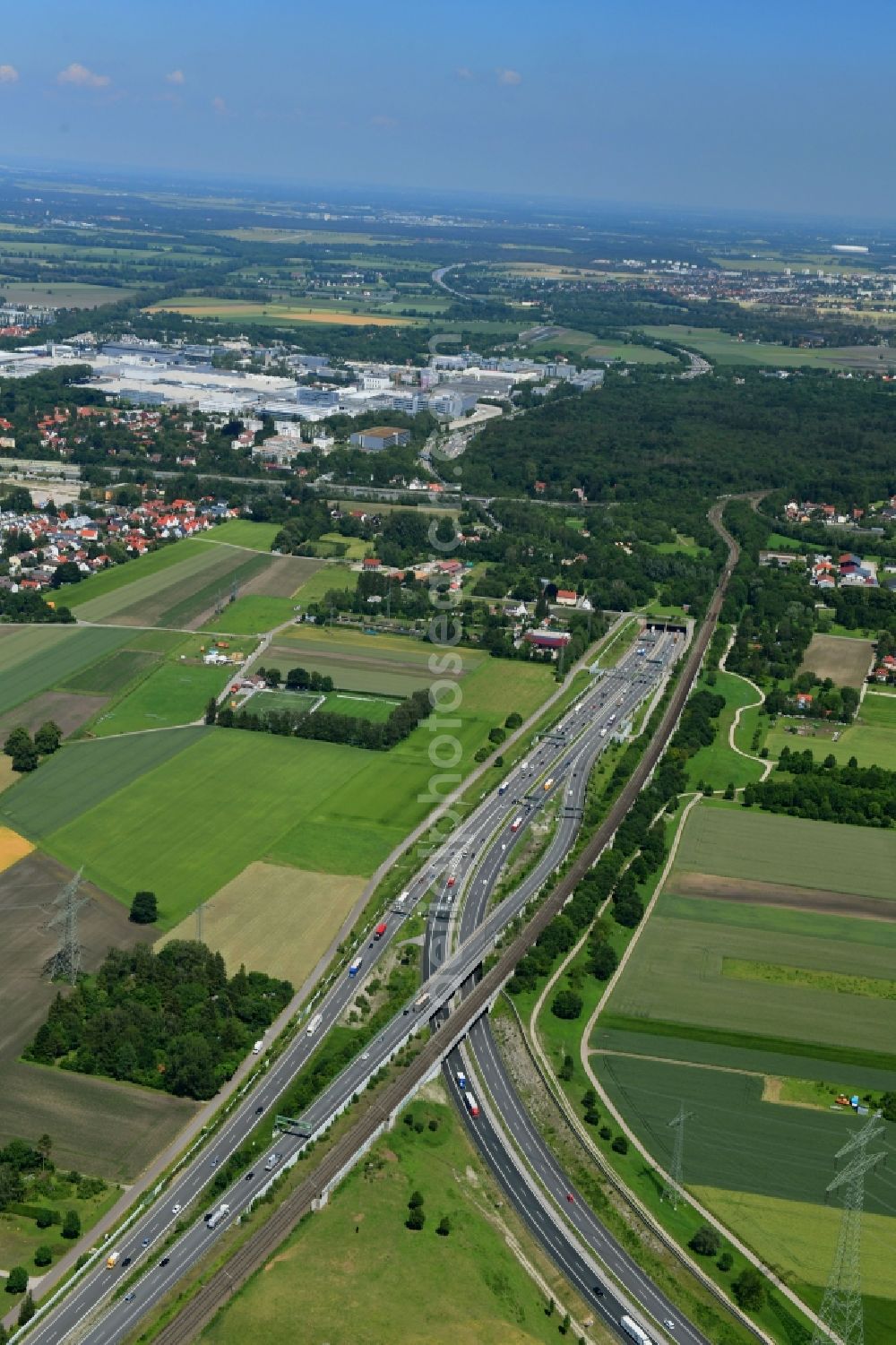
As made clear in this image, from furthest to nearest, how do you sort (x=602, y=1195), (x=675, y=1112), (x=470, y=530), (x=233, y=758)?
1. (x=470, y=530)
2. (x=233, y=758)
3. (x=675, y=1112)
4. (x=602, y=1195)

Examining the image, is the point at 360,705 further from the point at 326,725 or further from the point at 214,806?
the point at 214,806

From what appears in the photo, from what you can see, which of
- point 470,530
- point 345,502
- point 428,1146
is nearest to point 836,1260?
point 428,1146

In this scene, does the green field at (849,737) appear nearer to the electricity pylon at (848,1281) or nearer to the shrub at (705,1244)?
the electricity pylon at (848,1281)

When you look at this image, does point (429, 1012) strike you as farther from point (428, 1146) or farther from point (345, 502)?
point (345, 502)

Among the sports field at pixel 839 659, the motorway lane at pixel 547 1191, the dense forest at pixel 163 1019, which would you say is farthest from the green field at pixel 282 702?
the sports field at pixel 839 659

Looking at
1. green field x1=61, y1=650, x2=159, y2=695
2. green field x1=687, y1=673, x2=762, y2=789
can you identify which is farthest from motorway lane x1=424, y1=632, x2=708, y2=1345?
green field x1=61, y1=650, x2=159, y2=695

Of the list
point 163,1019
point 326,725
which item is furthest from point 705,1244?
point 326,725
